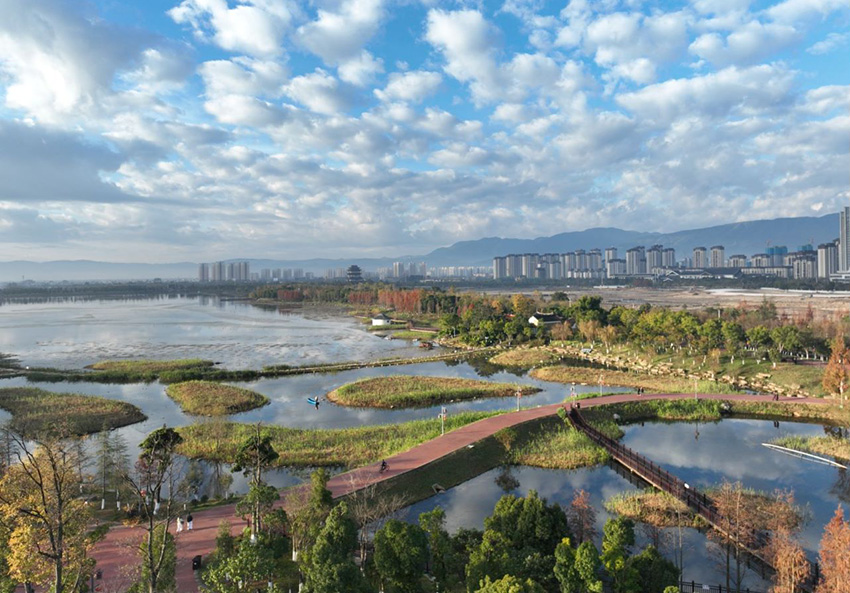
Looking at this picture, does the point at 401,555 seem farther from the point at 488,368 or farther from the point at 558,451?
the point at 488,368

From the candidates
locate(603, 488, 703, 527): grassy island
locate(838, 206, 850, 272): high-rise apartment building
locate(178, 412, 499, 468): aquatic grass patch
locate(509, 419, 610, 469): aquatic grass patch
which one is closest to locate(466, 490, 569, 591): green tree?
locate(603, 488, 703, 527): grassy island

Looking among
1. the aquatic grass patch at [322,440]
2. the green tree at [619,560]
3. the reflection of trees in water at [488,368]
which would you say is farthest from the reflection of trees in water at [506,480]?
the reflection of trees in water at [488,368]

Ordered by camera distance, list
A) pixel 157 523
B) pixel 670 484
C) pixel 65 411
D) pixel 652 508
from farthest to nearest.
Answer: pixel 65 411
pixel 670 484
pixel 652 508
pixel 157 523

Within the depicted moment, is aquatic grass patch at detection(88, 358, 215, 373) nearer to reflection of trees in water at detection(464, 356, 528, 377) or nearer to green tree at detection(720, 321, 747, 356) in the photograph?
reflection of trees in water at detection(464, 356, 528, 377)

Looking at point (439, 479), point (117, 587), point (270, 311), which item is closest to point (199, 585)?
point (117, 587)

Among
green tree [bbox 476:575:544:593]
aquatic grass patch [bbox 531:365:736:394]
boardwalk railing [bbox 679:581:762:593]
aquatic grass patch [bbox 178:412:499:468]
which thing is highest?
green tree [bbox 476:575:544:593]

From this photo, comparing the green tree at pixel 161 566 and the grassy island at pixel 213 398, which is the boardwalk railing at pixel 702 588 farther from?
the grassy island at pixel 213 398

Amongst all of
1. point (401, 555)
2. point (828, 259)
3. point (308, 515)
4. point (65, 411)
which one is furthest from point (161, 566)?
point (828, 259)
